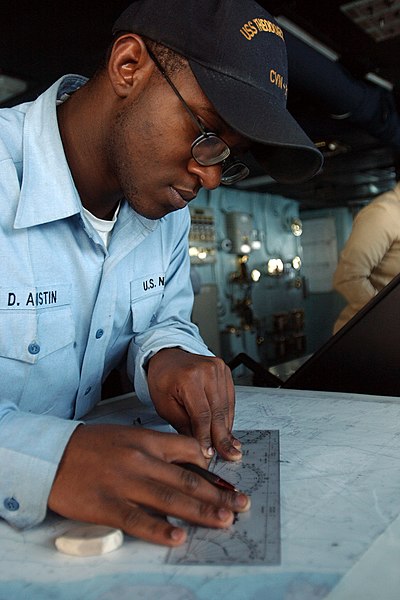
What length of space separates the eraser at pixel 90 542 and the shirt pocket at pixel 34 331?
1.50 feet

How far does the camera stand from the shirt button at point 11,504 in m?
0.62

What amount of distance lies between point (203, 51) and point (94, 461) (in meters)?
0.62

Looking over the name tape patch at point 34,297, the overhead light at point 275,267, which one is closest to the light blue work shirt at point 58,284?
the name tape patch at point 34,297

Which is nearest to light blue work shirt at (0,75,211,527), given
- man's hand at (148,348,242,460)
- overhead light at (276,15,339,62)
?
man's hand at (148,348,242,460)

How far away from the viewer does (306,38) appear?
3242mm

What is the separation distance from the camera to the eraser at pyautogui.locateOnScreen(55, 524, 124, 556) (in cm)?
55

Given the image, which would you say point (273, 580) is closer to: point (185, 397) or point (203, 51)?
point (185, 397)

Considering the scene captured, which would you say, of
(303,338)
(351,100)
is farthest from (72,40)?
(303,338)

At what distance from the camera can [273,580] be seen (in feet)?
1.60

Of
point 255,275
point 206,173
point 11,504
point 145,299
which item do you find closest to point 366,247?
point 145,299

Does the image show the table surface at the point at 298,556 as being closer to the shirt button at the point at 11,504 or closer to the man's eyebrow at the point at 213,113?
the shirt button at the point at 11,504

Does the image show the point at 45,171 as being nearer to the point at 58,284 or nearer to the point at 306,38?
the point at 58,284

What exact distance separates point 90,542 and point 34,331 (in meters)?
0.50

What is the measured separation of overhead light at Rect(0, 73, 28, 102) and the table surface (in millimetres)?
3555
